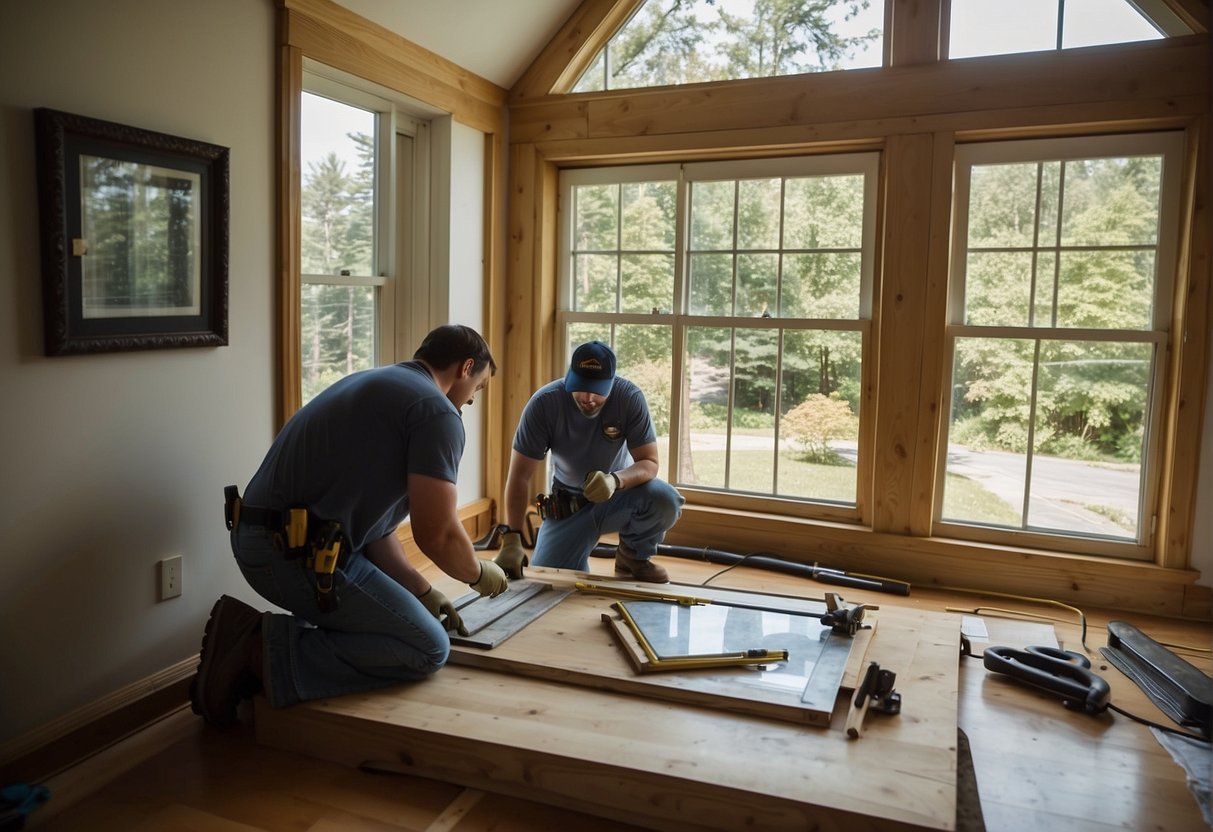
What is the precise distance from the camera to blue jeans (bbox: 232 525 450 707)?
2441 millimetres

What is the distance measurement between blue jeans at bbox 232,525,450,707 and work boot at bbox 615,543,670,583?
124 cm

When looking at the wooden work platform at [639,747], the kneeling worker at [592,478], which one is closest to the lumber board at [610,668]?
the wooden work platform at [639,747]

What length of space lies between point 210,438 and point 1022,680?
8.67 ft

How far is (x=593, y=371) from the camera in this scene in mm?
3324

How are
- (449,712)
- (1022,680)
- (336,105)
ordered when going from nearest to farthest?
(449,712) → (1022,680) → (336,105)

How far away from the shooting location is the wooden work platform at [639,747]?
1966mm

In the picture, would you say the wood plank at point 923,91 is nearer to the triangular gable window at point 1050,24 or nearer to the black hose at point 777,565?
the triangular gable window at point 1050,24

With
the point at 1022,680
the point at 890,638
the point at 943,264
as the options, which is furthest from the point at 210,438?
the point at 943,264

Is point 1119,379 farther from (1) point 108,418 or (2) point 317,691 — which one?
(1) point 108,418

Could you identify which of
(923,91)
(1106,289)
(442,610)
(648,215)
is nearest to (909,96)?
(923,91)

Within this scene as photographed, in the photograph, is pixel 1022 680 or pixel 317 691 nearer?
pixel 317 691

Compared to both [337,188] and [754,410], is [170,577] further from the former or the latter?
[754,410]

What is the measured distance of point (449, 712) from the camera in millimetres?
2336

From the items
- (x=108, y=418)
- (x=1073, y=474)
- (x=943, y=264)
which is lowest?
(x=1073, y=474)
